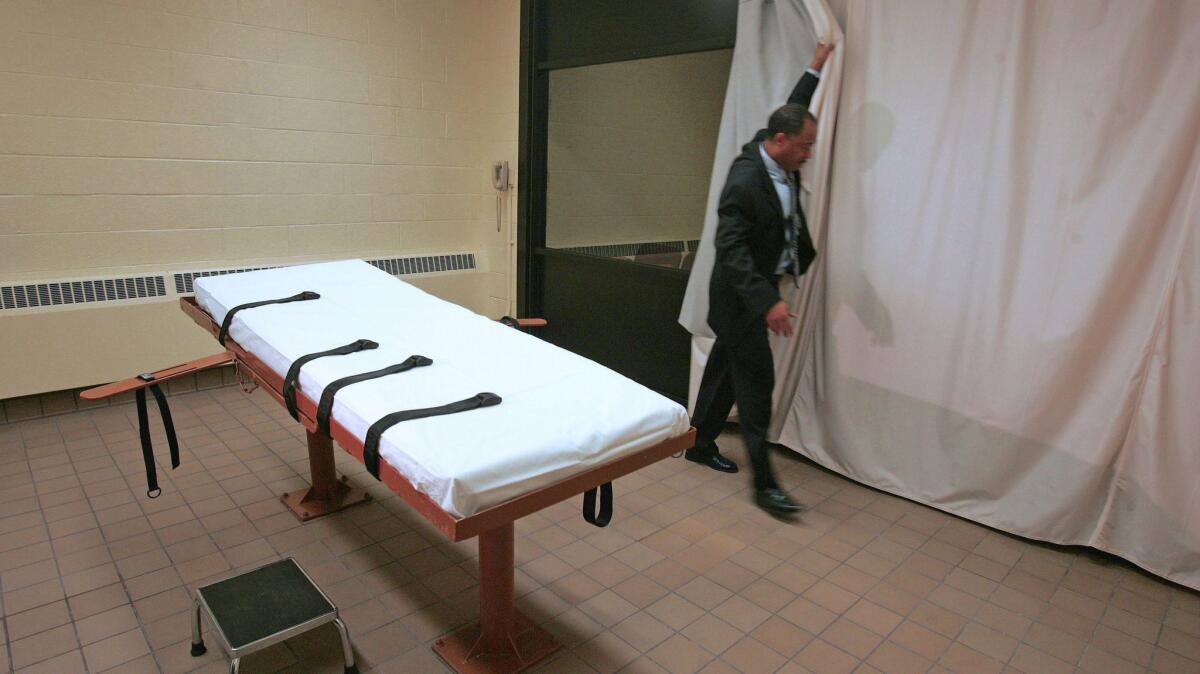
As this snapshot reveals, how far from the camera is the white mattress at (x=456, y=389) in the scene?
148 centimetres

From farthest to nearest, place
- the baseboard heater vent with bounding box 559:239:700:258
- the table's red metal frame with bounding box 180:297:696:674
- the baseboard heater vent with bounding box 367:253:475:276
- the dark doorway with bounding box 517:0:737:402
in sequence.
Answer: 1. the baseboard heater vent with bounding box 559:239:700:258
2. the baseboard heater vent with bounding box 367:253:475:276
3. the dark doorway with bounding box 517:0:737:402
4. the table's red metal frame with bounding box 180:297:696:674

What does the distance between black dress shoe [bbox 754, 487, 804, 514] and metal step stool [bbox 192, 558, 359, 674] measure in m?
1.64

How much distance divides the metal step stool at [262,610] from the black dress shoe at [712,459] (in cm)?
180

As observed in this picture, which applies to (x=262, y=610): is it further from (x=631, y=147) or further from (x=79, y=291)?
(x=631, y=147)

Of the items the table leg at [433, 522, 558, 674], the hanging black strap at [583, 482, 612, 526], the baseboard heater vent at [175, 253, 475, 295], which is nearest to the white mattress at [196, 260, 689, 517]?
the hanging black strap at [583, 482, 612, 526]

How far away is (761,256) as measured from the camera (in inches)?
108

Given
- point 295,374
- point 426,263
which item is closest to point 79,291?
point 426,263

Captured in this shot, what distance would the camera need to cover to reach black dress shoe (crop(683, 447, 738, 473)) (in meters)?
3.21

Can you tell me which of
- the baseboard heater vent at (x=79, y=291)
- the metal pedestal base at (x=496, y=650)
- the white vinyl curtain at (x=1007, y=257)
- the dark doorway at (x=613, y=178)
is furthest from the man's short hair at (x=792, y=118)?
the baseboard heater vent at (x=79, y=291)

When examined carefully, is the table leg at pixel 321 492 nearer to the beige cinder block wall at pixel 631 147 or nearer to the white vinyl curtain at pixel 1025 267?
the white vinyl curtain at pixel 1025 267

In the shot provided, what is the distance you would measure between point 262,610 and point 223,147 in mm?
2816

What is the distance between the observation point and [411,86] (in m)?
4.33

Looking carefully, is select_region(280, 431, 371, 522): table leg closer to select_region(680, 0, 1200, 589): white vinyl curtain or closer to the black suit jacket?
the black suit jacket

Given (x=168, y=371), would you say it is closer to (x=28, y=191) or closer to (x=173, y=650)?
(x=173, y=650)
